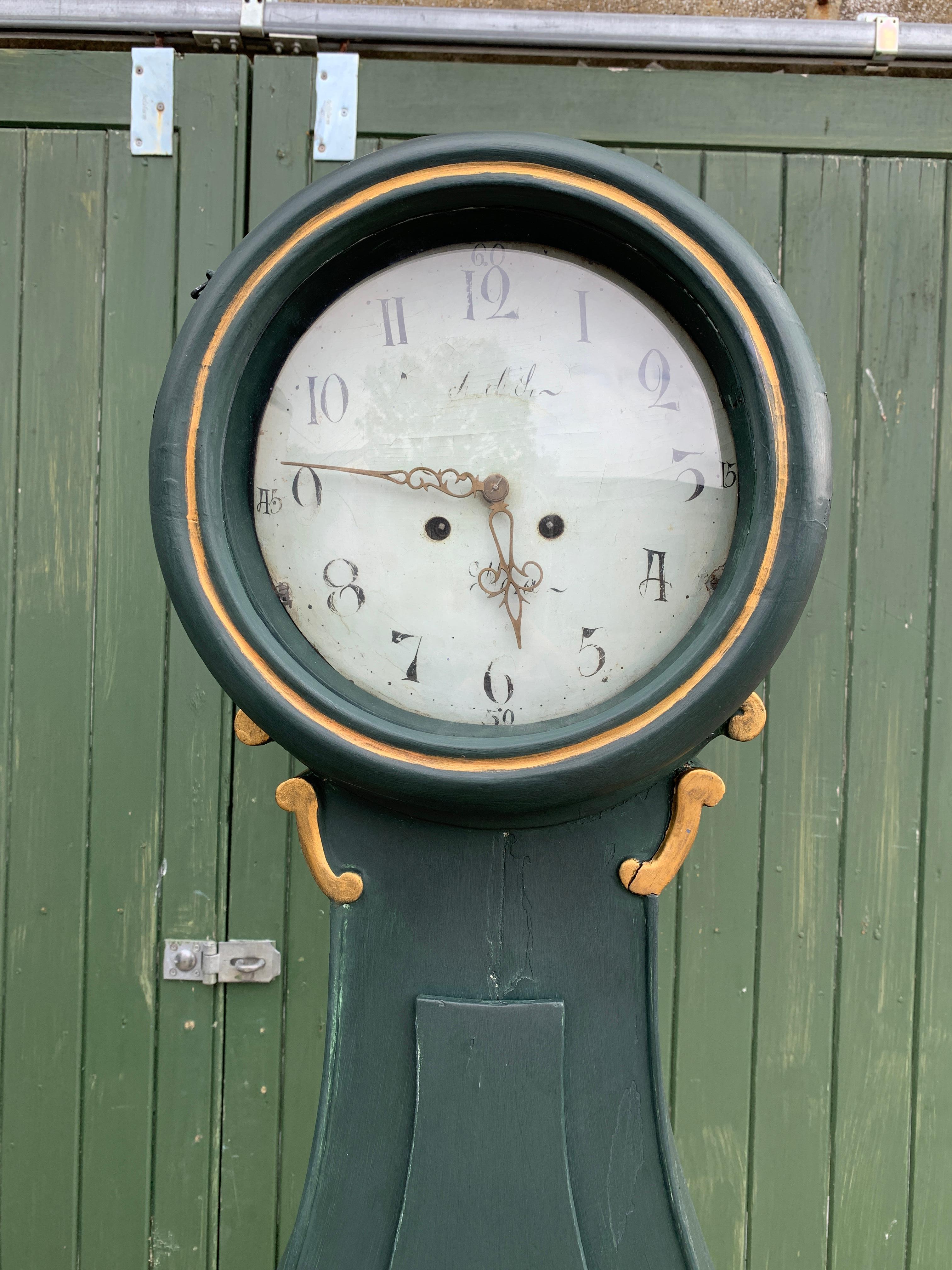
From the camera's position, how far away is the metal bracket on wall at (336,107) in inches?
59.5

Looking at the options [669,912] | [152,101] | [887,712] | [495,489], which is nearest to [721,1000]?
[669,912]

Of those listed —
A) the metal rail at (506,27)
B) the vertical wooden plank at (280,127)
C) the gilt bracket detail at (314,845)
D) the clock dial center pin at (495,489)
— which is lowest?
the gilt bracket detail at (314,845)

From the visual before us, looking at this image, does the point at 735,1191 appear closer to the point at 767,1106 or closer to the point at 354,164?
the point at 767,1106

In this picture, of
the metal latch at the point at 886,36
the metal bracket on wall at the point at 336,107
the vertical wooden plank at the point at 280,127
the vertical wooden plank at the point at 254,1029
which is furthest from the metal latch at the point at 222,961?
the metal latch at the point at 886,36

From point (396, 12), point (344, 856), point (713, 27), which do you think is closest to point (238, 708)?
point (344, 856)

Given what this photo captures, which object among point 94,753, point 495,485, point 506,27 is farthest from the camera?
point 94,753

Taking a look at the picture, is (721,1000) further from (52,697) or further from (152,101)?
(152,101)

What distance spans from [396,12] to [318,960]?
4.91ft

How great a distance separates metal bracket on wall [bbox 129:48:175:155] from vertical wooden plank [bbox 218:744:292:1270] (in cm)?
98

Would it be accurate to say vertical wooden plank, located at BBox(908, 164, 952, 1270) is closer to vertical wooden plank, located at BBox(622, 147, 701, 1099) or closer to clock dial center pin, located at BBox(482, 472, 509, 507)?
vertical wooden plank, located at BBox(622, 147, 701, 1099)

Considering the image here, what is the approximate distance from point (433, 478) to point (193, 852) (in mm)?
964

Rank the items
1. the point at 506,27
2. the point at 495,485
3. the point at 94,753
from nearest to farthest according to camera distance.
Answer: the point at 495,485
the point at 506,27
the point at 94,753

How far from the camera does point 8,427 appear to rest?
62.1 inches

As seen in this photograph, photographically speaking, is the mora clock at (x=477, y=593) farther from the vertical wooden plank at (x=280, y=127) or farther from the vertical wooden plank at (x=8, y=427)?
the vertical wooden plank at (x=8, y=427)
